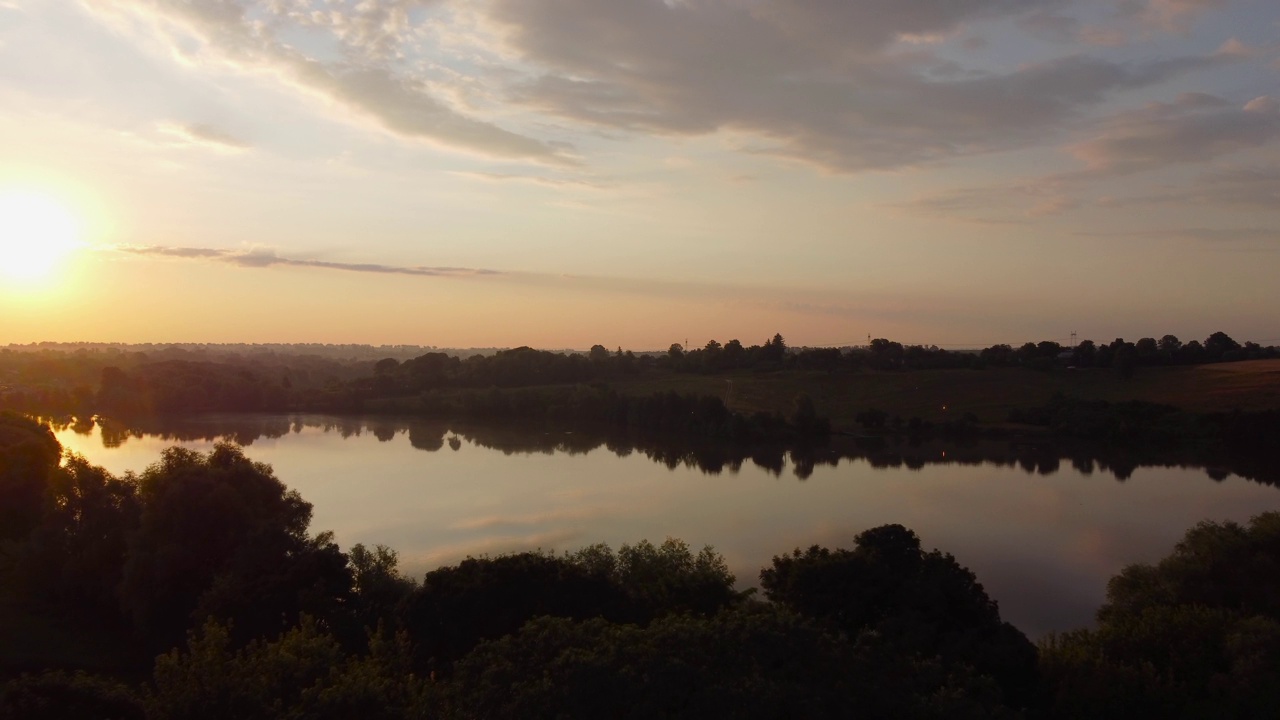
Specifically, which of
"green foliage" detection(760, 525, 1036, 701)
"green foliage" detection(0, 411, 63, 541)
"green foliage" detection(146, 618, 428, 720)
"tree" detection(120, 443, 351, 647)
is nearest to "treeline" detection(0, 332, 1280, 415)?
"green foliage" detection(0, 411, 63, 541)

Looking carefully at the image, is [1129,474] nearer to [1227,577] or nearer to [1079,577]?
[1079,577]

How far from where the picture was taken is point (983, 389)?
5088 centimetres

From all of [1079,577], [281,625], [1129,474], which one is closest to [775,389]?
[1129,474]

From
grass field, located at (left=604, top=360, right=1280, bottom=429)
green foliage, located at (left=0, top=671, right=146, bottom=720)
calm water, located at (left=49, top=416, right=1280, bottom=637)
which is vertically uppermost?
grass field, located at (left=604, top=360, right=1280, bottom=429)

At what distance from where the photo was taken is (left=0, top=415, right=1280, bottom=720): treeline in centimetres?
748

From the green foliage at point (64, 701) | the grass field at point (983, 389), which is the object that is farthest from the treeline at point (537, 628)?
the grass field at point (983, 389)

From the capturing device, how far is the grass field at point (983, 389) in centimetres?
4519

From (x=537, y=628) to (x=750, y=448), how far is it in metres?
34.7

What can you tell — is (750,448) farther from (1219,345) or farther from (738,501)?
(1219,345)

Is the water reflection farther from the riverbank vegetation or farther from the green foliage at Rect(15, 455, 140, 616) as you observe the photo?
the green foliage at Rect(15, 455, 140, 616)

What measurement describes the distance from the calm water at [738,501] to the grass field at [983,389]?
8460 mm

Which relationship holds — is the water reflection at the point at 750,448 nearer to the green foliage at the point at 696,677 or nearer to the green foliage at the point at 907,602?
the green foliage at the point at 907,602

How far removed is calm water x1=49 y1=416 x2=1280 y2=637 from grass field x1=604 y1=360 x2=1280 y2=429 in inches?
333

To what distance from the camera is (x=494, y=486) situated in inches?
1219
